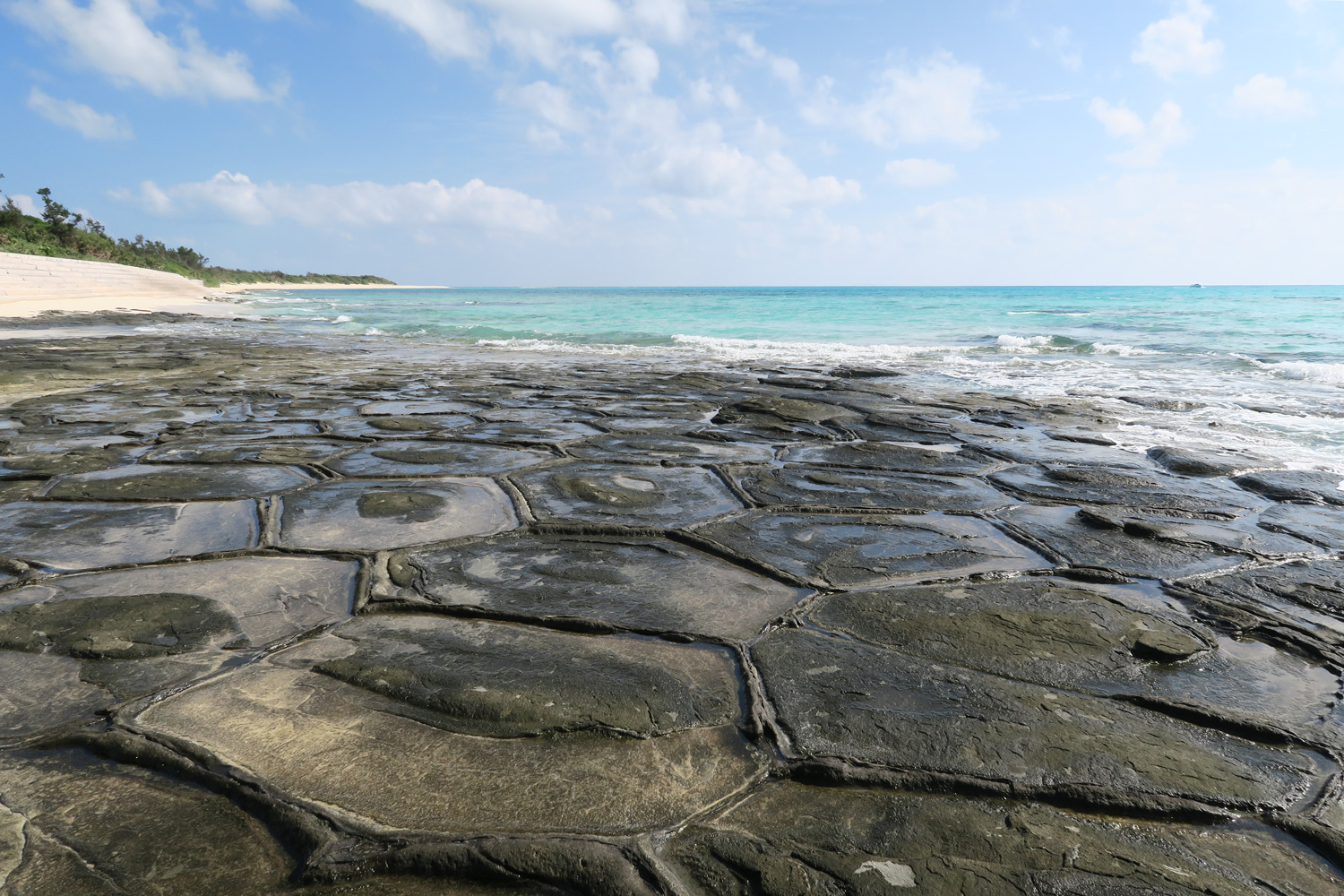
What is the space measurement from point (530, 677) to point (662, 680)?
0.32 metres

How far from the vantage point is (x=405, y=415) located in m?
5.55

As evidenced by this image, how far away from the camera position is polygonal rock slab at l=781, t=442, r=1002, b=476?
161 inches

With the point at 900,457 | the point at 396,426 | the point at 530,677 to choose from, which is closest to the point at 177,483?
the point at 396,426

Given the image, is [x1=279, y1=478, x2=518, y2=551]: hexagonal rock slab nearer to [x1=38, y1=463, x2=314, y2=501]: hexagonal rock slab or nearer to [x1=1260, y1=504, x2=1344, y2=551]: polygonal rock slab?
[x1=38, y1=463, x2=314, y2=501]: hexagonal rock slab

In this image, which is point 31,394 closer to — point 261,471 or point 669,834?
point 261,471

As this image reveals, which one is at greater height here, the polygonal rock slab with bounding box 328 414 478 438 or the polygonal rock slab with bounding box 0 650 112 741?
the polygonal rock slab with bounding box 0 650 112 741

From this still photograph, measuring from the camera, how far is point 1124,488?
3717 mm

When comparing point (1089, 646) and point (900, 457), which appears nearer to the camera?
point (1089, 646)

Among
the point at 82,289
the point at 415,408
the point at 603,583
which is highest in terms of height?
the point at 82,289

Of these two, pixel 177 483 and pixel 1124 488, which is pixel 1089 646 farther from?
pixel 177 483

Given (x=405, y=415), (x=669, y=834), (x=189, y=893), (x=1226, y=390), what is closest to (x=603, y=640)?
(x=669, y=834)

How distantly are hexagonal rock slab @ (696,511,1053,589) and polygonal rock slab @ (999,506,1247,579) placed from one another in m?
0.16

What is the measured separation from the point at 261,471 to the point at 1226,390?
9.27 metres

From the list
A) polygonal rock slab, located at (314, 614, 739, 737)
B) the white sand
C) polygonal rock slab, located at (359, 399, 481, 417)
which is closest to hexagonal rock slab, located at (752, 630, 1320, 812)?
polygonal rock slab, located at (314, 614, 739, 737)
